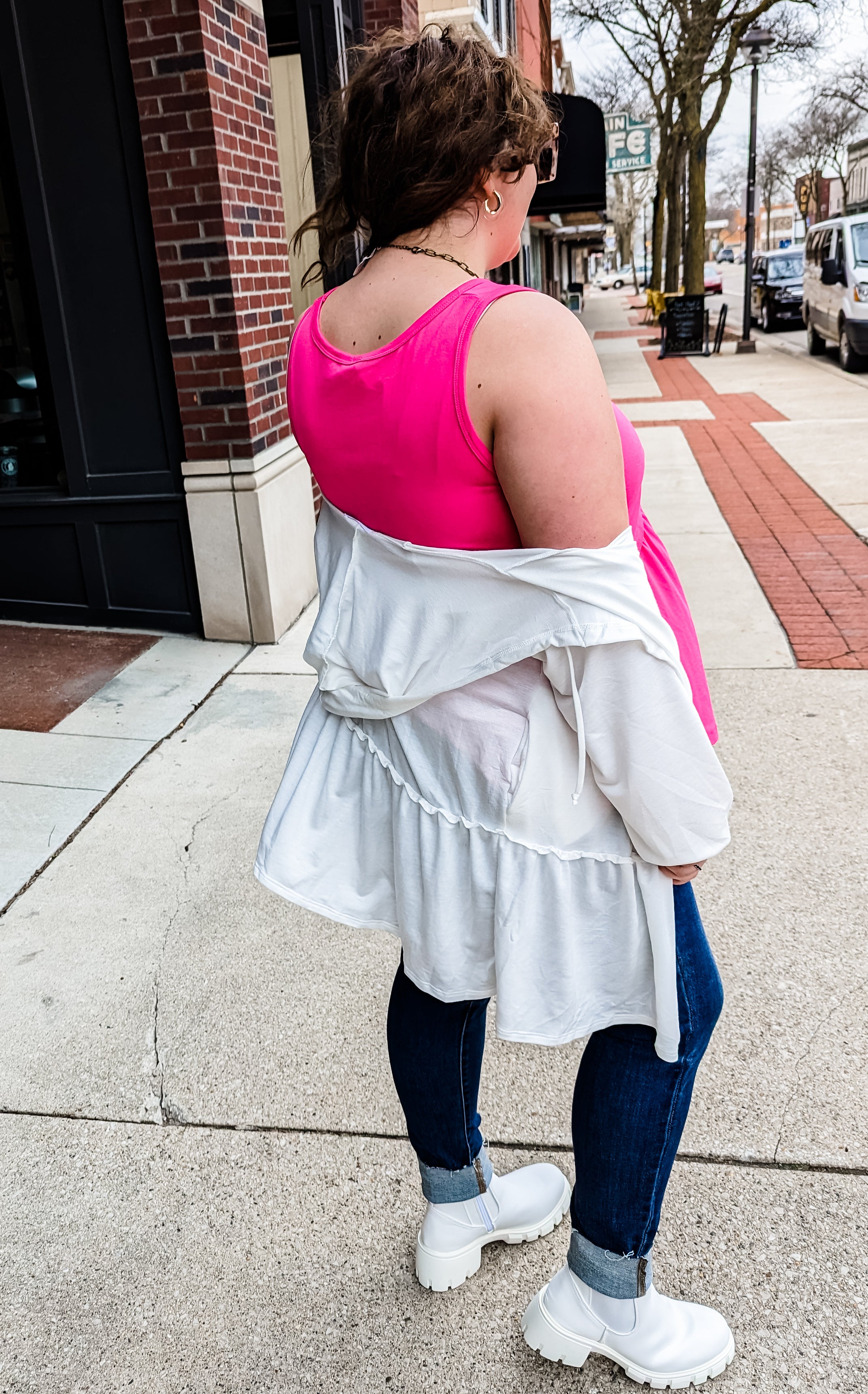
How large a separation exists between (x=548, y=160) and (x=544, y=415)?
554mm

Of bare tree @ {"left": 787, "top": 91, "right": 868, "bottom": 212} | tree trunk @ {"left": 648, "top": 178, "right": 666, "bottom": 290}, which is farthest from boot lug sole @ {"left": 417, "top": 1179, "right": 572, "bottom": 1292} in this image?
bare tree @ {"left": 787, "top": 91, "right": 868, "bottom": 212}

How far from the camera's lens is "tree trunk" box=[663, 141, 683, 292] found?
2767 centimetres

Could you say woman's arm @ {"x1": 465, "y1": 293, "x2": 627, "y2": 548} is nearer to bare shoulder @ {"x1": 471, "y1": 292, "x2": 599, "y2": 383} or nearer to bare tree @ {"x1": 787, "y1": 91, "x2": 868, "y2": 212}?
bare shoulder @ {"x1": 471, "y1": 292, "x2": 599, "y2": 383}

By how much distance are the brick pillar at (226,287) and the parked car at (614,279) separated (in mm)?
84233

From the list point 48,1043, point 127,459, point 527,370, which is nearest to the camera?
point 527,370

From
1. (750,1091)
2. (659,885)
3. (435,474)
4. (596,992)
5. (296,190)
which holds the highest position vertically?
(296,190)

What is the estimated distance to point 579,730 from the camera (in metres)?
1.38

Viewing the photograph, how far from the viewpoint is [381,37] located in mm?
1456

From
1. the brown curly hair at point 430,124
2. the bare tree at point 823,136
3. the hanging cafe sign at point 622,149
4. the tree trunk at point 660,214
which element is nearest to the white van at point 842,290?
the hanging cafe sign at point 622,149

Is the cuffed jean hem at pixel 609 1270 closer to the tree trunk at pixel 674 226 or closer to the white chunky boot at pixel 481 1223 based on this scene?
the white chunky boot at pixel 481 1223

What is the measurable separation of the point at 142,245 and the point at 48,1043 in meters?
3.84

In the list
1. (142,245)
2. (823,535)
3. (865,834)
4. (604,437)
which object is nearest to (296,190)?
(142,245)

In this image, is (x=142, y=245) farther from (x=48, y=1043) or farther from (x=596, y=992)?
(x=596, y=992)

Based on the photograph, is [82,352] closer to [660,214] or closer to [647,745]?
[647,745]
